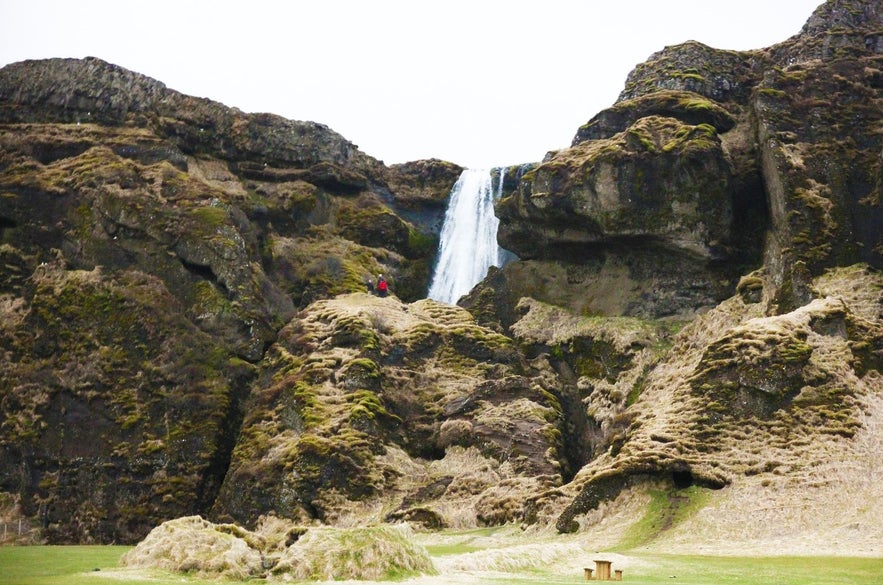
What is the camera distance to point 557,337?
58.7 metres

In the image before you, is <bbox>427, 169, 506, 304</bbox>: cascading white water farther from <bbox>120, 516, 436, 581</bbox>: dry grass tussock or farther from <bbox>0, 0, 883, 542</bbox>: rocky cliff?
<bbox>120, 516, 436, 581</bbox>: dry grass tussock

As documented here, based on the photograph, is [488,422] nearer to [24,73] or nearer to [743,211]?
[743,211]

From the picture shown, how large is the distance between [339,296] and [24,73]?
27.8 m

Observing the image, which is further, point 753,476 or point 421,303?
point 421,303

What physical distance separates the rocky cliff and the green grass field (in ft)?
33.9

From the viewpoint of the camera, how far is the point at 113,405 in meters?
A: 54.4

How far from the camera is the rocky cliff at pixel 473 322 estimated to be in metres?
42.1

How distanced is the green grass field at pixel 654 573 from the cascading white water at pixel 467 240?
143 feet

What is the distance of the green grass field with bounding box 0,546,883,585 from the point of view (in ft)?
69.9

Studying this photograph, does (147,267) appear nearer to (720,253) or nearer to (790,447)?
(720,253)

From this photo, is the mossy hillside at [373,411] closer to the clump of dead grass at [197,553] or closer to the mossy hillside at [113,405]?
the mossy hillside at [113,405]

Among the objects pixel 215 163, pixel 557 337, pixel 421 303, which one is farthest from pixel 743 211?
pixel 215 163

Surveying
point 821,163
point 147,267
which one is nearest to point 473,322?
point 147,267

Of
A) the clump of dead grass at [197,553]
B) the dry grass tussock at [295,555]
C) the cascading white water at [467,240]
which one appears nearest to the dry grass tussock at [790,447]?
the dry grass tussock at [295,555]
